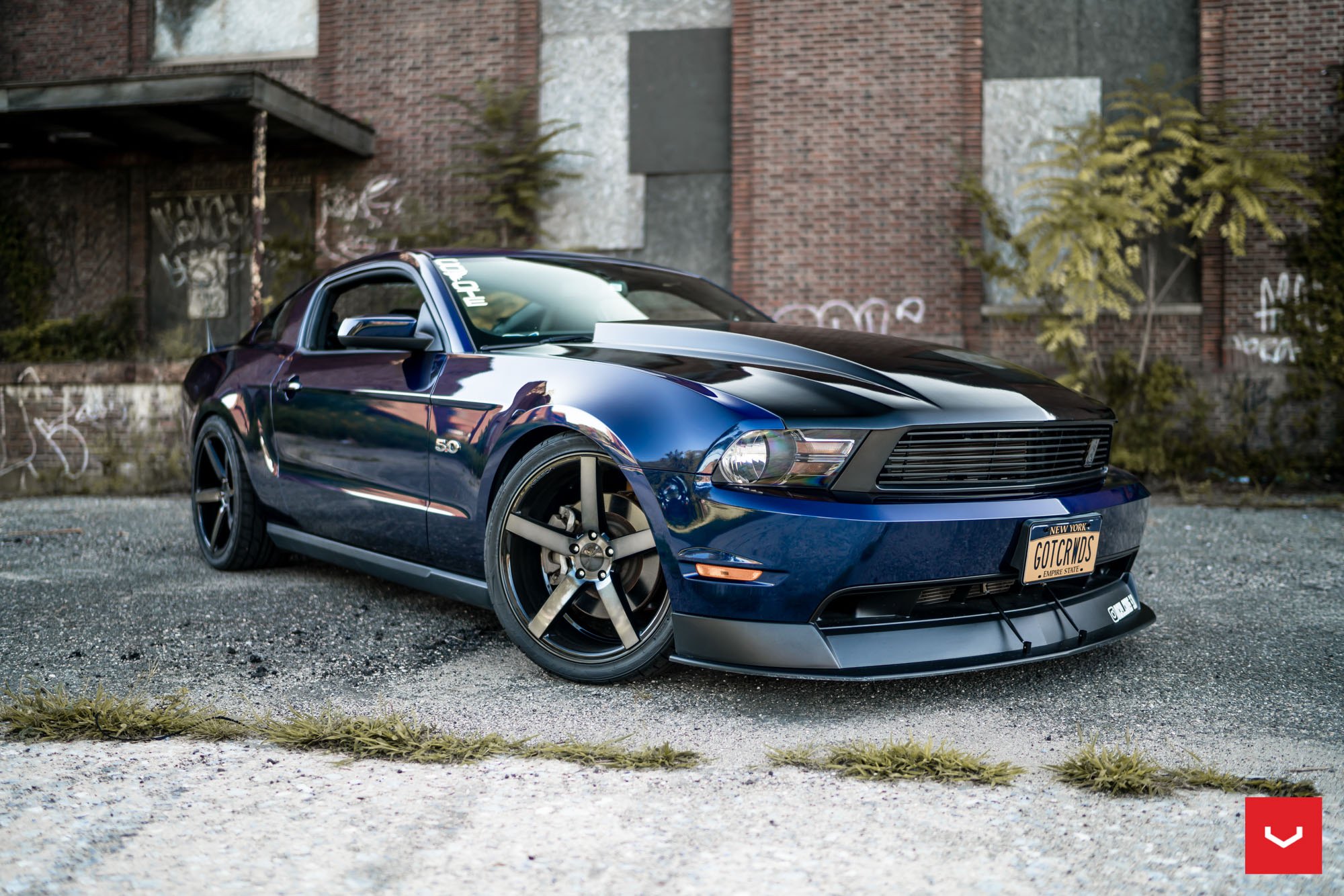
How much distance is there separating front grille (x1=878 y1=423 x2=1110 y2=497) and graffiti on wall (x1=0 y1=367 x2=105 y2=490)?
10.7 meters

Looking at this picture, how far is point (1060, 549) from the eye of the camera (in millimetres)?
3271

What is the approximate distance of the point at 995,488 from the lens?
324 cm

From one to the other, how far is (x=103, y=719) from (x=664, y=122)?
428 inches

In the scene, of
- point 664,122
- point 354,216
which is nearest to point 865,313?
point 664,122

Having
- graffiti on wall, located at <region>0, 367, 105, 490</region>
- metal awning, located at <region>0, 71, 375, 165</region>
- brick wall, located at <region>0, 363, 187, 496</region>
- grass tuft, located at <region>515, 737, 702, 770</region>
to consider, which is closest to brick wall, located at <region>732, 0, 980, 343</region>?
metal awning, located at <region>0, 71, 375, 165</region>

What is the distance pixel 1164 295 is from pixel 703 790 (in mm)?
10577

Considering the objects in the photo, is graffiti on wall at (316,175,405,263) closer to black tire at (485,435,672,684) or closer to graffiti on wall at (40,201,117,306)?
graffiti on wall at (40,201,117,306)

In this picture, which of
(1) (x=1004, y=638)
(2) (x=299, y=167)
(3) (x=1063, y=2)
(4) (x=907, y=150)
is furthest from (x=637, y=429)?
(2) (x=299, y=167)

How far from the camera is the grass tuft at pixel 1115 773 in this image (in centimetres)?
251

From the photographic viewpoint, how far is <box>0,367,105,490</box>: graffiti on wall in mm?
11797

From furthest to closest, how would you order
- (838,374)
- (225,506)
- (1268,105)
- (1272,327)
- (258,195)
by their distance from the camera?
(258,195), (1268,105), (1272,327), (225,506), (838,374)

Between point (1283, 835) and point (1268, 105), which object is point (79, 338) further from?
point (1283, 835)

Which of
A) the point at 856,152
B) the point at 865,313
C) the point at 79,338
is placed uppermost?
the point at 856,152

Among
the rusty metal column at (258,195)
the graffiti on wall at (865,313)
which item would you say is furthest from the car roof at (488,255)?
the graffiti on wall at (865,313)
